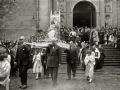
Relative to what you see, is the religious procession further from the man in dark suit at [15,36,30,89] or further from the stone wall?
the stone wall

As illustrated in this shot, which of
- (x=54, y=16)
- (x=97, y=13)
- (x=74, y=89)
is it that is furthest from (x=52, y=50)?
(x=97, y=13)

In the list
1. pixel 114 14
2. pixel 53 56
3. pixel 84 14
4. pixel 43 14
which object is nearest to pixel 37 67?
pixel 53 56

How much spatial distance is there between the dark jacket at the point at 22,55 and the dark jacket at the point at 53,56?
947 mm

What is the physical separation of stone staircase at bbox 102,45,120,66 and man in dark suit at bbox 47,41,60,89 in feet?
34.1

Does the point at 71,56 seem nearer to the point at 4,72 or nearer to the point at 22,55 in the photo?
the point at 22,55

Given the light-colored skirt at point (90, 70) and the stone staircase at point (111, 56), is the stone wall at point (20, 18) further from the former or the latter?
the light-colored skirt at point (90, 70)

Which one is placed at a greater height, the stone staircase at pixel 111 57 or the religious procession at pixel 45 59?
the religious procession at pixel 45 59

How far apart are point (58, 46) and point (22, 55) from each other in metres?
1.57

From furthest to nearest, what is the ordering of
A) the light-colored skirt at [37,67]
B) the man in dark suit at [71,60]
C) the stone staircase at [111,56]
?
the stone staircase at [111,56] < the light-colored skirt at [37,67] < the man in dark suit at [71,60]

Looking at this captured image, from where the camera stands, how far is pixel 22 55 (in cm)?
1041

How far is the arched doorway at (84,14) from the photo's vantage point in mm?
35500

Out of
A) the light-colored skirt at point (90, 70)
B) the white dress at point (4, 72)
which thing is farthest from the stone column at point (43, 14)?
the white dress at point (4, 72)

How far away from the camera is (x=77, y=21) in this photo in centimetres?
3969

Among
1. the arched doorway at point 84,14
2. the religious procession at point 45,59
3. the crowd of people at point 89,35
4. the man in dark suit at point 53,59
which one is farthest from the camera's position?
the arched doorway at point 84,14
